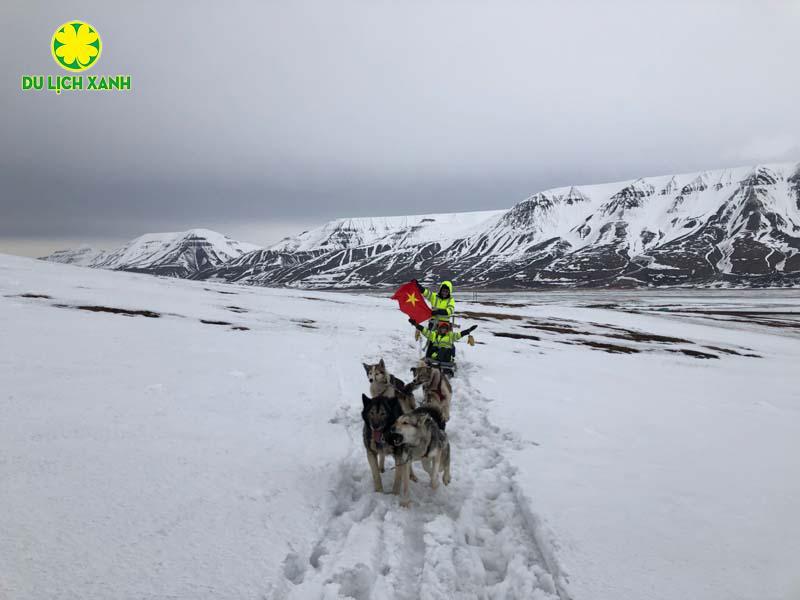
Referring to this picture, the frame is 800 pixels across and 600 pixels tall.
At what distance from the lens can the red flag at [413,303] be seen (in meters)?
14.4

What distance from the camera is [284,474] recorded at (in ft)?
20.4

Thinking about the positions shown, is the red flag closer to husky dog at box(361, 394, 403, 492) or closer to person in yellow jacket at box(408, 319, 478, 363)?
person in yellow jacket at box(408, 319, 478, 363)

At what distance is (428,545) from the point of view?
16.2 feet

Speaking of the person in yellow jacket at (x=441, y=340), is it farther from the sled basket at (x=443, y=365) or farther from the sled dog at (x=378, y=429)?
the sled dog at (x=378, y=429)

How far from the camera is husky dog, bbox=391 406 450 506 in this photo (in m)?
5.51

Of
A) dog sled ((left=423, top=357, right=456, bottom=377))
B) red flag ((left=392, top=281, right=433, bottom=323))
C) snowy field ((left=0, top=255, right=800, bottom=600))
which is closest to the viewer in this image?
snowy field ((left=0, top=255, right=800, bottom=600))

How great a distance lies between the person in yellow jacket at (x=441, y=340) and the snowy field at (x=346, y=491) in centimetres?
128

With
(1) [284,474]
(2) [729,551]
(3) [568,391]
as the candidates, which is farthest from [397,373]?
(2) [729,551]

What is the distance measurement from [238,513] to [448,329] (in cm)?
905

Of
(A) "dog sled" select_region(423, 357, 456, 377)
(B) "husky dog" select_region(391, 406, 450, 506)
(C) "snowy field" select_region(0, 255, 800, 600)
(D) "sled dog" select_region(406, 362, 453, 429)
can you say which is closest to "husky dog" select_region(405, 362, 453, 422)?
(D) "sled dog" select_region(406, 362, 453, 429)

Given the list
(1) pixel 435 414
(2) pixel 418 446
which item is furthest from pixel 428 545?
(1) pixel 435 414

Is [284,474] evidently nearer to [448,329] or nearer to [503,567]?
[503,567]

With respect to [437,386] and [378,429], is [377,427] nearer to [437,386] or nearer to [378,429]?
[378,429]

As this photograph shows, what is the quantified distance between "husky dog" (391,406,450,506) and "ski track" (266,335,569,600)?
0.85 feet
